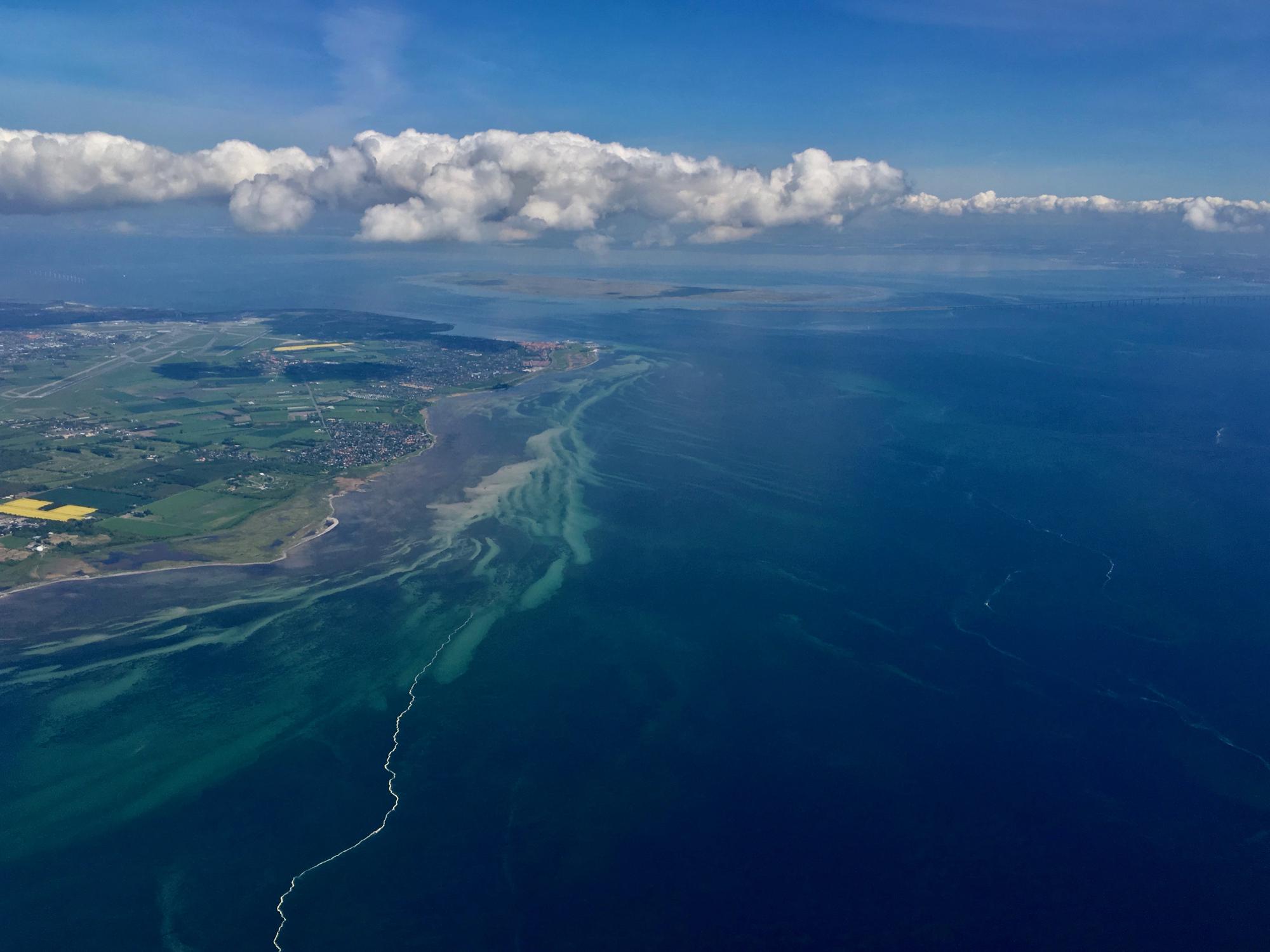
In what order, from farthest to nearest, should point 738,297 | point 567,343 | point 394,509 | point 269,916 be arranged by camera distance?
1. point 738,297
2. point 567,343
3. point 394,509
4. point 269,916

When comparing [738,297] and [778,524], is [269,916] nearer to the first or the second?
[778,524]

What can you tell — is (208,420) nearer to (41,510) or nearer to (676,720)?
(41,510)

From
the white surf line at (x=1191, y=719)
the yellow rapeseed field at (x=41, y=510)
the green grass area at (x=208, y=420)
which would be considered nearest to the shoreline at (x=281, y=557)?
the green grass area at (x=208, y=420)

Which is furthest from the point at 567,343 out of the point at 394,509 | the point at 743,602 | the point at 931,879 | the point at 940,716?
the point at 931,879

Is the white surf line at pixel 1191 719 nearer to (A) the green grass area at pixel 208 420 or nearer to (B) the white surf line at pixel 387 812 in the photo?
(B) the white surf line at pixel 387 812

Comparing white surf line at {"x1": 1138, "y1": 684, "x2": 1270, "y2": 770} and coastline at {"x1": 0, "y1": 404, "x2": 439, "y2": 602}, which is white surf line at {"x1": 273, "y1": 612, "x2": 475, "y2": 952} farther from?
white surf line at {"x1": 1138, "y1": 684, "x2": 1270, "y2": 770}
